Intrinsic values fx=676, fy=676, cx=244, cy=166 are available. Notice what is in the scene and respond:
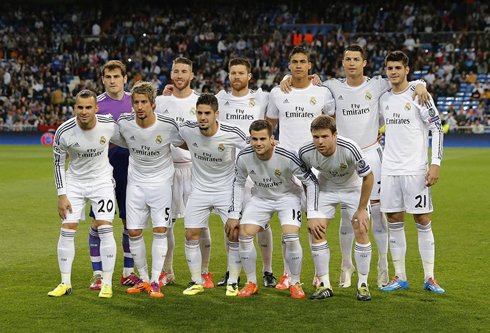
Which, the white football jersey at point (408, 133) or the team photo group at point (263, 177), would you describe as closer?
the team photo group at point (263, 177)

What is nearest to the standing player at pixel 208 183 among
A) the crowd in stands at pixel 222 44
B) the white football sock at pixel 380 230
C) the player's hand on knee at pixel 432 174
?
the white football sock at pixel 380 230

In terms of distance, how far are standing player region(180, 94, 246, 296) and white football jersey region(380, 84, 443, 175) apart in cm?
154

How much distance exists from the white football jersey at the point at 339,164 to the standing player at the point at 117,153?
2.09 m

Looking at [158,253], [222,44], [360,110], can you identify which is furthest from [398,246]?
[222,44]

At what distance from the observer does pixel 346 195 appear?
671 centimetres

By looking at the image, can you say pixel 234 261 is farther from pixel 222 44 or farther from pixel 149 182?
pixel 222 44

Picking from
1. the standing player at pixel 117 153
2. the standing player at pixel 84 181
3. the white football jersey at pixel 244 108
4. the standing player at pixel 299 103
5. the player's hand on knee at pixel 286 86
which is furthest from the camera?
the white football jersey at pixel 244 108

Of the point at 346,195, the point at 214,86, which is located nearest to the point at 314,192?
the point at 346,195

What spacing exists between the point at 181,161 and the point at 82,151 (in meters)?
1.26

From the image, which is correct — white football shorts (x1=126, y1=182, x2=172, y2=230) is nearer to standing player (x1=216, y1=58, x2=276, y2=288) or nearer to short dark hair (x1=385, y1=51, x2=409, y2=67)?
standing player (x1=216, y1=58, x2=276, y2=288)

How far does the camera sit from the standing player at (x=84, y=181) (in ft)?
21.7

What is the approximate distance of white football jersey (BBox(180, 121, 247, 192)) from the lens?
6797mm

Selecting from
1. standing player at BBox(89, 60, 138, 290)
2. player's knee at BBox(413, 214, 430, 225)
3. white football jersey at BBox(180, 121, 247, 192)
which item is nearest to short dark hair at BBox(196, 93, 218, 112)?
white football jersey at BBox(180, 121, 247, 192)

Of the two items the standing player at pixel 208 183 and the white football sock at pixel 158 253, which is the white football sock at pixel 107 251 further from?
the standing player at pixel 208 183
